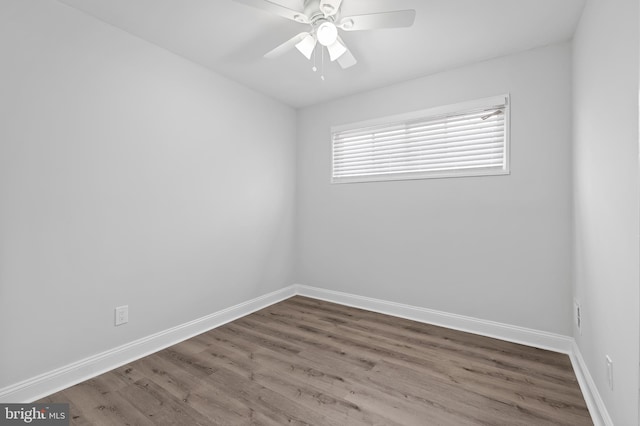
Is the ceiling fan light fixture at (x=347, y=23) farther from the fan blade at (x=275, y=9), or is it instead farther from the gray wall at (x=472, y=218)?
the gray wall at (x=472, y=218)

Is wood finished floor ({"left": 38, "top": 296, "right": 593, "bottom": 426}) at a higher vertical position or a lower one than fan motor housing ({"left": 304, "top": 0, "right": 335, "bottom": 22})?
lower

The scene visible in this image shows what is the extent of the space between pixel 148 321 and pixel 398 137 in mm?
2879

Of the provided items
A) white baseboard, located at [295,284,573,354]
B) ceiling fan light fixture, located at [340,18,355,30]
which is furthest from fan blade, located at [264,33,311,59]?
white baseboard, located at [295,284,573,354]

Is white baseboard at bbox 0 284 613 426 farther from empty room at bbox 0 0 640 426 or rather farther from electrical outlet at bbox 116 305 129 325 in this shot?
electrical outlet at bbox 116 305 129 325

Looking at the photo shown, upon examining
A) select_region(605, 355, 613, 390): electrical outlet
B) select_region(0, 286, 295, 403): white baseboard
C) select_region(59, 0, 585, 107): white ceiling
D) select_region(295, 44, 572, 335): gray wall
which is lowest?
select_region(0, 286, 295, 403): white baseboard

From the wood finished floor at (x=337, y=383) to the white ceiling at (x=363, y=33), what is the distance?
2.44 m

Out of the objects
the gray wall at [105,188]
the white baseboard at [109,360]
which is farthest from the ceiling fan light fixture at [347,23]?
the white baseboard at [109,360]

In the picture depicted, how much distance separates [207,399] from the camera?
5.62 feet

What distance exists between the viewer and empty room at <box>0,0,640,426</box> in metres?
A: 1.62

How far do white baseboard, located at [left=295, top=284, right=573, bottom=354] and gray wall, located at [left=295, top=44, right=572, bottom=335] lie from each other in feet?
0.18

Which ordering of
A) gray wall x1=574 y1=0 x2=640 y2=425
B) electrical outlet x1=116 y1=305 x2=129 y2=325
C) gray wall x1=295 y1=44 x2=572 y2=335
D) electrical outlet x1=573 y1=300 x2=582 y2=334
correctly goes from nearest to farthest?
gray wall x1=574 y1=0 x2=640 y2=425 → electrical outlet x1=573 y1=300 x2=582 y2=334 → electrical outlet x1=116 y1=305 x2=129 y2=325 → gray wall x1=295 y1=44 x2=572 y2=335

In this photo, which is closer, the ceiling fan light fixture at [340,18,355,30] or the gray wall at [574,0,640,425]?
the gray wall at [574,0,640,425]

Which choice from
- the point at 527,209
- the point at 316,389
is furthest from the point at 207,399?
the point at 527,209

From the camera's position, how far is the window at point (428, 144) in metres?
2.57
